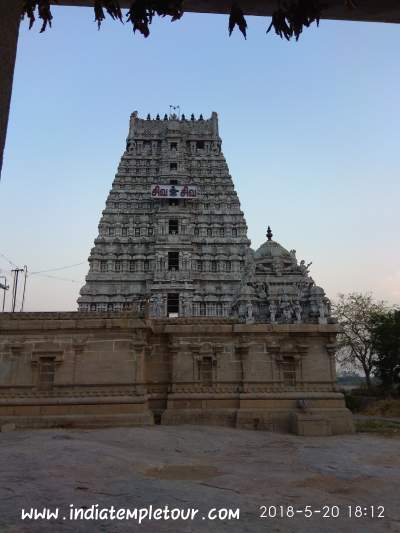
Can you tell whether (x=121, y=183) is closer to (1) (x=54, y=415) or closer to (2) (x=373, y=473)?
(1) (x=54, y=415)

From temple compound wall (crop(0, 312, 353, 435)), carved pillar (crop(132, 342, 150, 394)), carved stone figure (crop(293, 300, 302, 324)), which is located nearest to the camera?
temple compound wall (crop(0, 312, 353, 435))

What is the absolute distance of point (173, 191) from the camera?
52344 millimetres

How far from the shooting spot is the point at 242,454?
34.7 feet

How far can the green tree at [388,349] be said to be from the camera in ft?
113

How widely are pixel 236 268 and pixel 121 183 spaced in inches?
769

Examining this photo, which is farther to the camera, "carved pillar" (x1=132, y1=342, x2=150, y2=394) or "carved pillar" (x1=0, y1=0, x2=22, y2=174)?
"carved pillar" (x1=132, y1=342, x2=150, y2=394)

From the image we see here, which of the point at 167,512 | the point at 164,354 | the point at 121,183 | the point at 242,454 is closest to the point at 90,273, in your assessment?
the point at 121,183

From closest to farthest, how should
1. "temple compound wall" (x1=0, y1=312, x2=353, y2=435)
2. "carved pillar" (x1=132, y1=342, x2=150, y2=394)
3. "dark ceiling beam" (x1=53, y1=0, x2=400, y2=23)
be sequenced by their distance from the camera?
1. "dark ceiling beam" (x1=53, y1=0, x2=400, y2=23)
2. "temple compound wall" (x1=0, y1=312, x2=353, y2=435)
3. "carved pillar" (x1=132, y1=342, x2=150, y2=394)

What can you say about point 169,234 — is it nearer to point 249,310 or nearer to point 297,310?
point 249,310

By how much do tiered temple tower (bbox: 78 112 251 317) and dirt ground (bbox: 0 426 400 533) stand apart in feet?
102

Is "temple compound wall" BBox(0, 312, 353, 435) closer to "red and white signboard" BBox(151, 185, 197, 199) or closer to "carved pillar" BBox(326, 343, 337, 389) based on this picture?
"carved pillar" BBox(326, 343, 337, 389)

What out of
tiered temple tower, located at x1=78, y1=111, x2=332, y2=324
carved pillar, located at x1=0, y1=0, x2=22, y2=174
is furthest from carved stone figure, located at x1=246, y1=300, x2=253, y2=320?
carved pillar, located at x1=0, y1=0, x2=22, y2=174

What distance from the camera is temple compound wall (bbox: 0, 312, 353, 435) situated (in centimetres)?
1435

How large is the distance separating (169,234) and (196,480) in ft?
142
